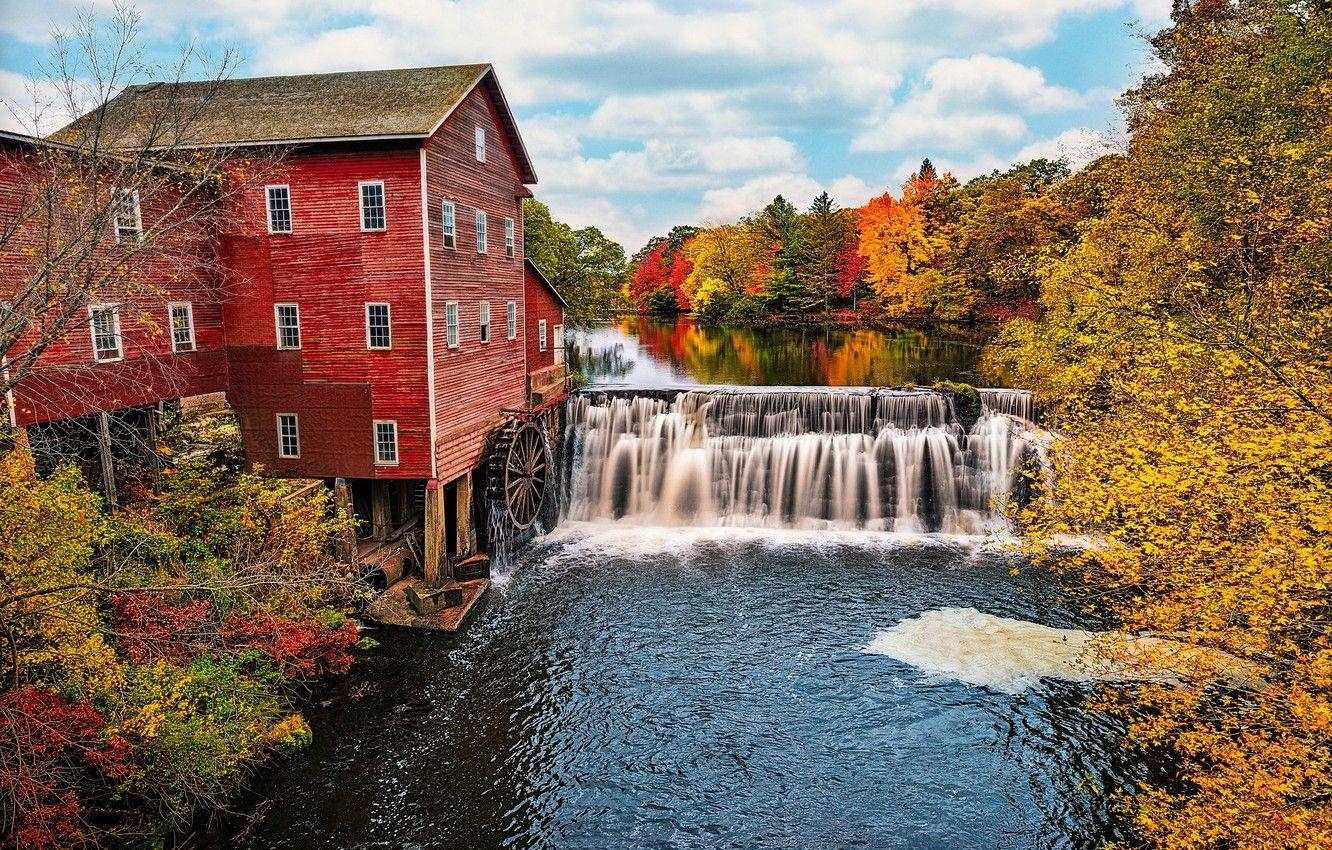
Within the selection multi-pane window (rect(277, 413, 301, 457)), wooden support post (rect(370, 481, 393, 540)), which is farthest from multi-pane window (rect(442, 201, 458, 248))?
wooden support post (rect(370, 481, 393, 540))

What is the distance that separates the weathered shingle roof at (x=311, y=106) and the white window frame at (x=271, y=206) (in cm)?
115

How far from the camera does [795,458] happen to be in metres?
27.6

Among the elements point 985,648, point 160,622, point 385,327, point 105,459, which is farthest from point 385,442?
point 985,648

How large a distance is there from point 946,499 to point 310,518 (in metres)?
19.5

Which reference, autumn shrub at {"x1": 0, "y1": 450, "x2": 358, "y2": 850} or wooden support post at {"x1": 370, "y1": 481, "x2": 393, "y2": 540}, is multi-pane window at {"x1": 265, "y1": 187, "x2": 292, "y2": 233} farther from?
autumn shrub at {"x1": 0, "y1": 450, "x2": 358, "y2": 850}

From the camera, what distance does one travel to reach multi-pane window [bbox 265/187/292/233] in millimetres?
20188

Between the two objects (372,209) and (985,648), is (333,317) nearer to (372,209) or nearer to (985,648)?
(372,209)

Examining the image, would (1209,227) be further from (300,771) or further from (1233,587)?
(300,771)

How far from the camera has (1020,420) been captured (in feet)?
91.0

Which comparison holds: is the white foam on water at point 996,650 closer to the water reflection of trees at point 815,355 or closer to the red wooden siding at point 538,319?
the red wooden siding at point 538,319

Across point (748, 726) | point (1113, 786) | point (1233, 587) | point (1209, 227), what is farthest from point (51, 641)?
point (1209, 227)

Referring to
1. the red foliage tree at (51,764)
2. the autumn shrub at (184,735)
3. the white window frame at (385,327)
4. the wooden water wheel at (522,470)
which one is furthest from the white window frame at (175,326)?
the red foliage tree at (51,764)

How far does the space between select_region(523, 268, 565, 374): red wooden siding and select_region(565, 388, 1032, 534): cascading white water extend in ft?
7.05

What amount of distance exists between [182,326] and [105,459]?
450 centimetres
